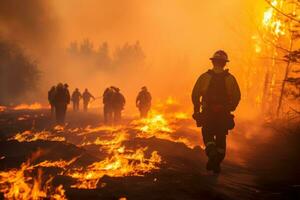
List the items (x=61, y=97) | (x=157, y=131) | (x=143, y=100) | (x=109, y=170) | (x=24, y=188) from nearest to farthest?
(x=24, y=188)
(x=109, y=170)
(x=157, y=131)
(x=61, y=97)
(x=143, y=100)

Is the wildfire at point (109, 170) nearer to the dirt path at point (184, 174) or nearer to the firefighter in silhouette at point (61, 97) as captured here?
the dirt path at point (184, 174)

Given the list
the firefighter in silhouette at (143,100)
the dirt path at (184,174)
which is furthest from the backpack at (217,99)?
the firefighter in silhouette at (143,100)

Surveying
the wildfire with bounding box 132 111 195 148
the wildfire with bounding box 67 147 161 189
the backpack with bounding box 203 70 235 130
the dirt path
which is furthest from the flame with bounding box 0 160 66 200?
the wildfire with bounding box 132 111 195 148

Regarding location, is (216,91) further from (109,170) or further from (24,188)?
(24,188)

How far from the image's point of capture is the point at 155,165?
918 cm

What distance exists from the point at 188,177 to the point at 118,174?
124 centimetres

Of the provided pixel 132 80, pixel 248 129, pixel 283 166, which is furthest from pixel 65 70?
pixel 283 166

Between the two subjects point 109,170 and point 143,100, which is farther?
point 143,100

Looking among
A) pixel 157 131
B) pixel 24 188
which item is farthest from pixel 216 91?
pixel 157 131

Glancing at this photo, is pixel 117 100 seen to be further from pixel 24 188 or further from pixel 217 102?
pixel 24 188

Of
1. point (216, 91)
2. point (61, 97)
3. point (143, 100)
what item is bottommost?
point (216, 91)

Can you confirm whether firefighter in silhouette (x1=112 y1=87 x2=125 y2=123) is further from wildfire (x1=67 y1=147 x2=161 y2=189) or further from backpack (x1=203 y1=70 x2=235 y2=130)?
backpack (x1=203 y1=70 x2=235 y2=130)

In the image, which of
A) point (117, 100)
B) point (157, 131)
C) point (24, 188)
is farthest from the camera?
point (117, 100)

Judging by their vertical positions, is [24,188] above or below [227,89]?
below
